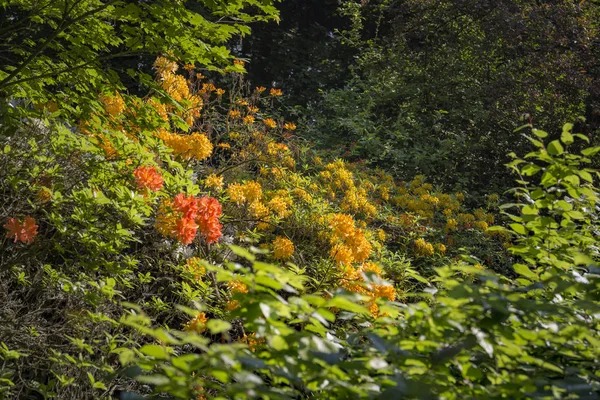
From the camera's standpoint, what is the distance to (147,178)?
3.30 meters

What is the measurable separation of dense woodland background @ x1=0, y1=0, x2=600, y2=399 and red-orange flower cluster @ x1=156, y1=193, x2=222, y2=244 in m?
0.01

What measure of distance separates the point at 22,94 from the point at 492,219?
17.1 feet

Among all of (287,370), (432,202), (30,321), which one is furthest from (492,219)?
(287,370)

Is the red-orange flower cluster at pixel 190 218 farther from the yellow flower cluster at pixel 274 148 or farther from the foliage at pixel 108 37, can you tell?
the yellow flower cluster at pixel 274 148

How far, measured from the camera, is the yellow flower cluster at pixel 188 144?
4.04 m

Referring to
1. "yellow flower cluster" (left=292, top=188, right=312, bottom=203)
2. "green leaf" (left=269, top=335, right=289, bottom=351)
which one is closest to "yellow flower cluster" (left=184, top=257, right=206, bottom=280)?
"yellow flower cluster" (left=292, top=188, right=312, bottom=203)

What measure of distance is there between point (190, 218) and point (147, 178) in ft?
1.16

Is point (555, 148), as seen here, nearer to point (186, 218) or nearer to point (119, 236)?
point (186, 218)

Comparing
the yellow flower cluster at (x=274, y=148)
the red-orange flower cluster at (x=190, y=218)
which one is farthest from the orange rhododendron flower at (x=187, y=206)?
the yellow flower cluster at (x=274, y=148)

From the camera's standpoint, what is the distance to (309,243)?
4.90 metres

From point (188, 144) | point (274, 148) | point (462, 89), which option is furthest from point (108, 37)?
point (462, 89)

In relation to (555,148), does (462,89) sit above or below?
below

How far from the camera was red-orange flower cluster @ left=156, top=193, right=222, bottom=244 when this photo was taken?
10.4 feet

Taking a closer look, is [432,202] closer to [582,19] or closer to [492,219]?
[492,219]
